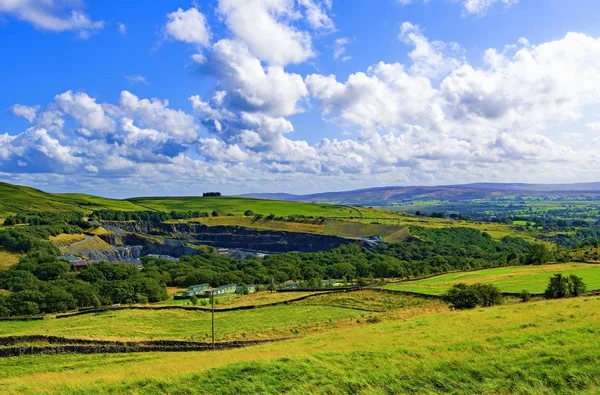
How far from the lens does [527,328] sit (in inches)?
968

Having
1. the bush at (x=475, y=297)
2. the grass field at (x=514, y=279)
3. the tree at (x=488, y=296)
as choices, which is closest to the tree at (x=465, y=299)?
the bush at (x=475, y=297)

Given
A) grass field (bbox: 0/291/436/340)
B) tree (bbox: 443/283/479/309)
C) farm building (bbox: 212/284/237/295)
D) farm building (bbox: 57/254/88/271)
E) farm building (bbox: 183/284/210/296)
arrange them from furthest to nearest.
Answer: farm building (bbox: 57/254/88/271)
farm building (bbox: 212/284/237/295)
farm building (bbox: 183/284/210/296)
tree (bbox: 443/283/479/309)
grass field (bbox: 0/291/436/340)

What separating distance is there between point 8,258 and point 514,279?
103946 millimetres

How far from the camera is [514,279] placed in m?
61.3

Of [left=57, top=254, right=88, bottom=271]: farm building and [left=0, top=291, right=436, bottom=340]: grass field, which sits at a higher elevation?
[left=0, top=291, right=436, bottom=340]: grass field

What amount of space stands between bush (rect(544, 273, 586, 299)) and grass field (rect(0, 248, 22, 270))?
102 meters

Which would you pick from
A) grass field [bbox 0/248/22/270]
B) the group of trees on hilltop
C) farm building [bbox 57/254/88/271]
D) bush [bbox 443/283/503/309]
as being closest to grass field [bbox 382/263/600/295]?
the group of trees on hilltop

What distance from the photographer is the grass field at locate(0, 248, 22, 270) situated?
103 meters

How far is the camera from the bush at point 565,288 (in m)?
44.2

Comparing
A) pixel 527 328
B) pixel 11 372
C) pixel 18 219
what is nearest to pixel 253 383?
pixel 527 328

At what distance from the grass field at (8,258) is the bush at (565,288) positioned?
336 ft

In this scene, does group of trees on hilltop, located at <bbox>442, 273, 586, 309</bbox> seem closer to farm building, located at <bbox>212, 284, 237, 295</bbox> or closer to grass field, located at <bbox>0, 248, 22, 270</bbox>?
farm building, located at <bbox>212, 284, 237, 295</bbox>

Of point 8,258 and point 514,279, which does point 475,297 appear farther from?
point 8,258

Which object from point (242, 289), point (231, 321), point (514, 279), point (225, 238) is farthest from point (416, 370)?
point (225, 238)
